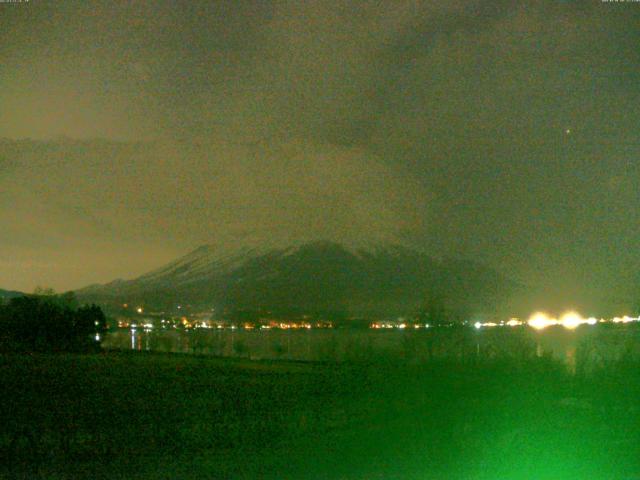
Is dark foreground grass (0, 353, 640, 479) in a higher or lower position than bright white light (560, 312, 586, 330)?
lower

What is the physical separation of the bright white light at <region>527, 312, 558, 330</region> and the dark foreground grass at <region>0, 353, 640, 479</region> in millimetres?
42972

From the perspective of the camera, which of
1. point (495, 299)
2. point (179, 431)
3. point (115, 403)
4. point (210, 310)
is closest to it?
point (179, 431)

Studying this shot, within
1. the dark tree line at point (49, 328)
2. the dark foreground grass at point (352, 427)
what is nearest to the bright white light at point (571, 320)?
the dark tree line at point (49, 328)

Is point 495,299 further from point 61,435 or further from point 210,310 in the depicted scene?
point 61,435

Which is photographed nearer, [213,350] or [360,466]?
[360,466]

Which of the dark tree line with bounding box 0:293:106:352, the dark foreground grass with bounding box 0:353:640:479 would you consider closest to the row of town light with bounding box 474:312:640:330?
the dark tree line with bounding box 0:293:106:352

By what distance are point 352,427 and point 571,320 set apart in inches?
2495

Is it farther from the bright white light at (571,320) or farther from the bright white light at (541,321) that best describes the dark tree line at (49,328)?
the bright white light at (571,320)

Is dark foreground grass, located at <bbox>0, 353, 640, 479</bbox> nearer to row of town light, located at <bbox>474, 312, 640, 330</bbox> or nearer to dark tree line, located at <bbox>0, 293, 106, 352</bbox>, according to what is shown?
dark tree line, located at <bbox>0, 293, 106, 352</bbox>

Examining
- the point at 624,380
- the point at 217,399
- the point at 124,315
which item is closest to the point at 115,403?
the point at 217,399

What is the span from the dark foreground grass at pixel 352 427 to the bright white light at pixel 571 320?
51.8m

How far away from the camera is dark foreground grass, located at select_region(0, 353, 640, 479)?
44.6ft

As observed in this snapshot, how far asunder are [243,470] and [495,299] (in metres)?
107

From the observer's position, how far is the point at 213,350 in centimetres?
7194
